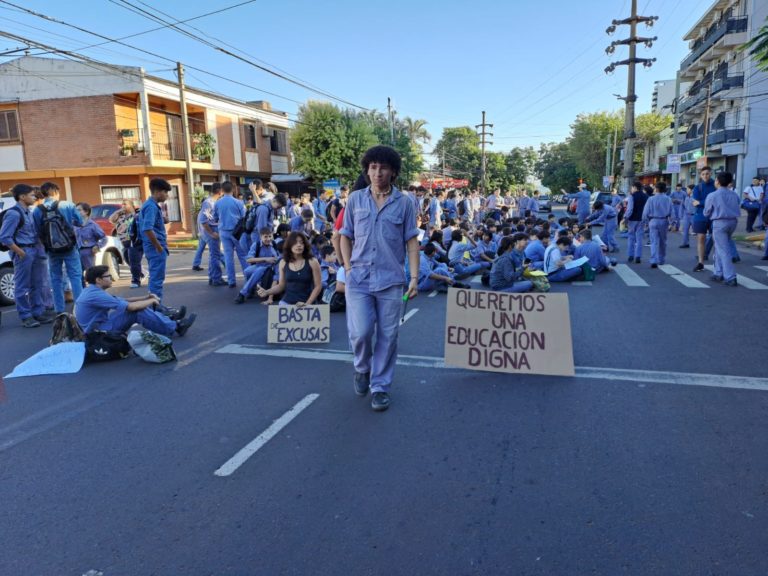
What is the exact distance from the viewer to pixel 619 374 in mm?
5242

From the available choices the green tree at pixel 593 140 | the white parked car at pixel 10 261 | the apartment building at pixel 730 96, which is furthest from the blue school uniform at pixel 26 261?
the green tree at pixel 593 140

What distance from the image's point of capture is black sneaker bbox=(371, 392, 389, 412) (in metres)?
4.45

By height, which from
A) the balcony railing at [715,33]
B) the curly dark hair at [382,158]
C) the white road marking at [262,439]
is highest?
the balcony railing at [715,33]

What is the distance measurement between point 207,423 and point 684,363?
180 inches

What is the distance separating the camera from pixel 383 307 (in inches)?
176

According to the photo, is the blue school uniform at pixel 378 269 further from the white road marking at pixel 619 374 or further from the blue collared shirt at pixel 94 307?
the blue collared shirt at pixel 94 307

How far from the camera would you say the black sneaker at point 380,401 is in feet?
14.6

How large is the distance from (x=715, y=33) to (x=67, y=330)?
52.2 metres

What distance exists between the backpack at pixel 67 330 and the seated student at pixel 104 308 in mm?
206

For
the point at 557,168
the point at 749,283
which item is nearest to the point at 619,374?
the point at 749,283

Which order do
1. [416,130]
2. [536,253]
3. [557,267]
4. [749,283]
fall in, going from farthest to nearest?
[416,130] → [536,253] → [557,267] → [749,283]

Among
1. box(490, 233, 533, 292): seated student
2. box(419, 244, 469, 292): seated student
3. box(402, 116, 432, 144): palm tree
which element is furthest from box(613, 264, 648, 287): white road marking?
box(402, 116, 432, 144): palm tree

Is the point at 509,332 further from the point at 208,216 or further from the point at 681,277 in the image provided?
the point at 208,216

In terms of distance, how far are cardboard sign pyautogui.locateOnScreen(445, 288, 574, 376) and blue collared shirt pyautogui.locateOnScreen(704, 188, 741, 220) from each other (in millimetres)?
6100
